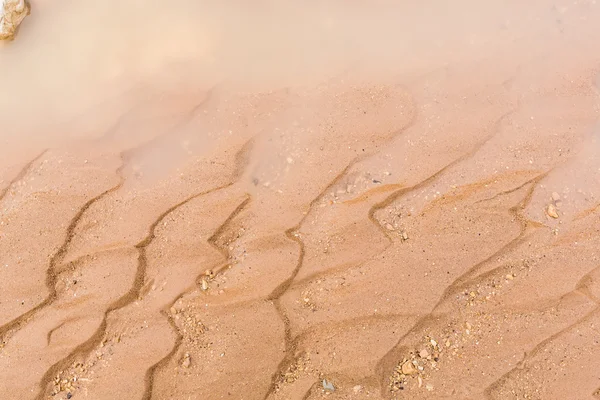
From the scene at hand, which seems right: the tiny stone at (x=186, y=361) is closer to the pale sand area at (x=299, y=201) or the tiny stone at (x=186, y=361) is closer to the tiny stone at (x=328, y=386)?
the pale sand area at (x=299, y=201)

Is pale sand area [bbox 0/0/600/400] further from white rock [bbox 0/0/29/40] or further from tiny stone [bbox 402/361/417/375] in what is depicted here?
white rock [bbox 0/0/29/40]

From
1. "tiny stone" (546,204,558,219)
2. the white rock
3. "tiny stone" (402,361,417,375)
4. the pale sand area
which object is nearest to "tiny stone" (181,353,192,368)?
the pale sand area

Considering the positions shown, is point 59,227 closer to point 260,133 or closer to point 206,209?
point 206,209

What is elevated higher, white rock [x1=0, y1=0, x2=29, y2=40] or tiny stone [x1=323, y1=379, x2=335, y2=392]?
white rock [x1=0, y1=0, x2=29, y2=40]

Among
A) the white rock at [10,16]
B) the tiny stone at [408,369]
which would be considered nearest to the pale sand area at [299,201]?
the tiny stone at [408,369]

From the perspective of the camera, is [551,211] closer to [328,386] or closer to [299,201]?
[299,201]

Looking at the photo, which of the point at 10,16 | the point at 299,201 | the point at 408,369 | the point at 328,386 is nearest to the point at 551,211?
the point at 408,369
